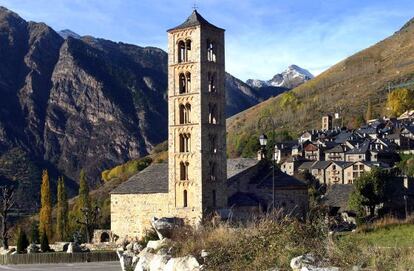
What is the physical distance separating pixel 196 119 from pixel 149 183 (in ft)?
24.9

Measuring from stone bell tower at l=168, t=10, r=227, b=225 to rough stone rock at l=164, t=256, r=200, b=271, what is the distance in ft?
93.5

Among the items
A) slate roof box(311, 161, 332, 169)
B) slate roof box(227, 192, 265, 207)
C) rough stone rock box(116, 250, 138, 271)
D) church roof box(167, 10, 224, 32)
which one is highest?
church roof box(167, 10, 224, 32)

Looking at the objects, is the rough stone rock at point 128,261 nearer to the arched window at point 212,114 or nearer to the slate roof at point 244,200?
the arched window at point 212,114

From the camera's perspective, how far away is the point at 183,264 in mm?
17984

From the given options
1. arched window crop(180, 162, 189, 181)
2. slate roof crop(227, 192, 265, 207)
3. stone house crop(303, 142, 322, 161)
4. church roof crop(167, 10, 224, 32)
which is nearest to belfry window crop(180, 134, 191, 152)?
arched window crop(180, 162, 189, 181)

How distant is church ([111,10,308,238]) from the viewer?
48.0 meters

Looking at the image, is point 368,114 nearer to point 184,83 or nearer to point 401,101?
point 401,101

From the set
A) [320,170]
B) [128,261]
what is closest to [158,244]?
[128,261]

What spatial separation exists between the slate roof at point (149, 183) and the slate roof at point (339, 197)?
62.5ft

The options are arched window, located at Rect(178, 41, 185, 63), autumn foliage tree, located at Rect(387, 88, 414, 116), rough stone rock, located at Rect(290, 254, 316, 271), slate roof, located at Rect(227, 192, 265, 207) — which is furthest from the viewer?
autumn foliage tree, located at Rect(387, 88, 414, 116)

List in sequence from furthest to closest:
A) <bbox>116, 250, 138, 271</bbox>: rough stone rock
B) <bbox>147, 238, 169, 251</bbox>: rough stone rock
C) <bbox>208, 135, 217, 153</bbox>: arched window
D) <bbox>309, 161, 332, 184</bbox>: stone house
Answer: <bbox>309, 161, 332, 184</bbox>: stone house, <bbox>208, 135, 217, 153</bbox>: arched window, <bbox>116, 250, 138, 271</bbox>: rough stone rock, <bbox>147, 238, 169, 251</bbox>: rough stone rock

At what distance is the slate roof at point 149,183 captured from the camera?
2039 inches

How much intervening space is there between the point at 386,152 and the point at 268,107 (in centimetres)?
8734

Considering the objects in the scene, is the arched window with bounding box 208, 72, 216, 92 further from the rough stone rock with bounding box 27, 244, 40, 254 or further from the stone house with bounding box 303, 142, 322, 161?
the stone house with bounding box 303, 142, 322, 161
